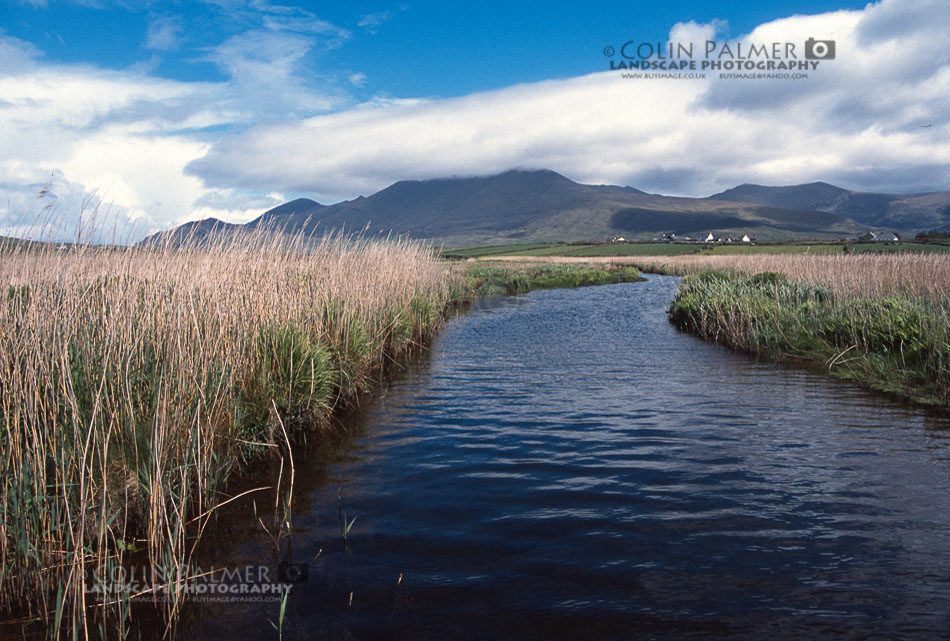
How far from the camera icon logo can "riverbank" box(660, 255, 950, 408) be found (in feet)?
32.9

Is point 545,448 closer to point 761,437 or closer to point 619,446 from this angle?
point 619,446

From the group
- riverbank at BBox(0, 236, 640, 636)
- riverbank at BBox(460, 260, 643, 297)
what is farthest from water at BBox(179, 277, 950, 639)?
riverbank at BBox(460, 260, 643, 297)

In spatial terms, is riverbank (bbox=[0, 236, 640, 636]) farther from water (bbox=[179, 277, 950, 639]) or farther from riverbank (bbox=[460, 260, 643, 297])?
riverbank (bbox=[460, 260, 643, 297])

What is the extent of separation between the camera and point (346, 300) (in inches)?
439

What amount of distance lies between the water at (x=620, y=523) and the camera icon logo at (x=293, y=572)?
0.25 ft

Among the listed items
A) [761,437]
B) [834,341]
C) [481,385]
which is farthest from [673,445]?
[834,341]

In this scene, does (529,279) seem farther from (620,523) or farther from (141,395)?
(141,395)

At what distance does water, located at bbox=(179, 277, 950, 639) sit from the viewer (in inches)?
160

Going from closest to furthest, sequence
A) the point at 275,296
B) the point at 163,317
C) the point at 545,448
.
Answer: the point at 163,317
the point at 545,448
the point at 275,296

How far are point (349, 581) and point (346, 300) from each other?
723cm

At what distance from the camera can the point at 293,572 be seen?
4.64 metres

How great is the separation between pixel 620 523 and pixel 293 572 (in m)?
2.95

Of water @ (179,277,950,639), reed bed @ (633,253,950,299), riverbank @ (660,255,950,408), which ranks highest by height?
reed bed @ (633,253,950,299)

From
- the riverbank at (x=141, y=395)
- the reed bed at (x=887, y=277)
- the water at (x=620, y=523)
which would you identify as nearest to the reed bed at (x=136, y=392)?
the riverbank at (x=141, y=395)
